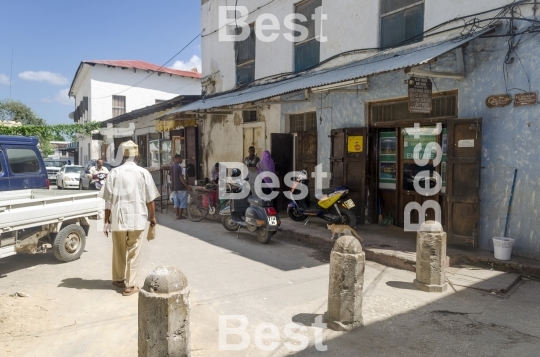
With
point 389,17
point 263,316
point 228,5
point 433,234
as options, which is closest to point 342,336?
point 263,316

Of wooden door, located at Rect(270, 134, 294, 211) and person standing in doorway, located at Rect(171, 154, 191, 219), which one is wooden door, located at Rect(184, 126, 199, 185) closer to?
person standing in doorway, located at Rect(171, 154, 191, 219)

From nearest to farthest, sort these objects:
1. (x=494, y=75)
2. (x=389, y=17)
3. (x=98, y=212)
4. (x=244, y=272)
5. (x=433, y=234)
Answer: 1. (x=433, y=234)
2. (x=244, y=272)
3. (x=494, y=75)
4. (x=98, y=212)
5. (x=389, y=17)

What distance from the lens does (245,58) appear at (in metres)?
13.4

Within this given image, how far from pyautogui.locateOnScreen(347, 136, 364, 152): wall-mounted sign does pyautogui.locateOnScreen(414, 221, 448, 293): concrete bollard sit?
12.1 feet

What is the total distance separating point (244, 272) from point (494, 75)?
4.94 m

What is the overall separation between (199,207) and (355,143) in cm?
443

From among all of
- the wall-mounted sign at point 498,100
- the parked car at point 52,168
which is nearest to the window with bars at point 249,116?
the wall-mounted sign at point 498,100

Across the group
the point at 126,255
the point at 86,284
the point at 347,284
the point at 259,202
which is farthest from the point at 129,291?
the point at 259,202

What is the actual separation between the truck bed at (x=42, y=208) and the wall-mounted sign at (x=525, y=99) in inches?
266

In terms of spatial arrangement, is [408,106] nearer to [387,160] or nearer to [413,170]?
[413,170]

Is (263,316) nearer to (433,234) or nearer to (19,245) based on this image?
(433,234)

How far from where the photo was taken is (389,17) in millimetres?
8523

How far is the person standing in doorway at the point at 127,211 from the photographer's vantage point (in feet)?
16.5

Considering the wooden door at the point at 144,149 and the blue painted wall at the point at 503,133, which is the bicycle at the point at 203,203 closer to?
the blue painted wall at the point at 503,133
